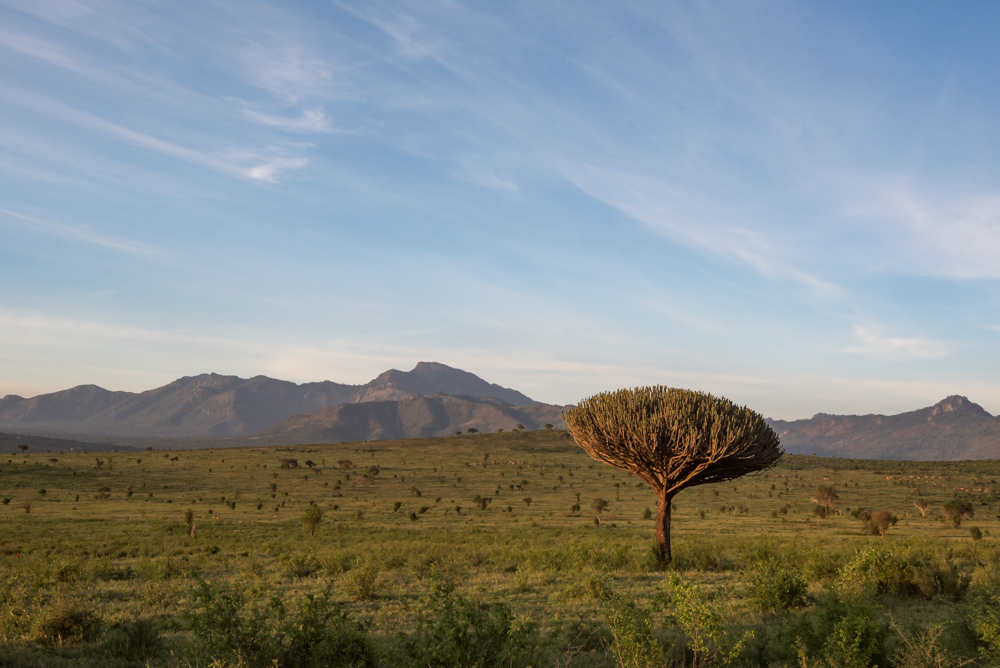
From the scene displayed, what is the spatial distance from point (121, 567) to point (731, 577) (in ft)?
58.9

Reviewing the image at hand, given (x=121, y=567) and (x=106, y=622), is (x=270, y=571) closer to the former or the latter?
(x=121, y=567)

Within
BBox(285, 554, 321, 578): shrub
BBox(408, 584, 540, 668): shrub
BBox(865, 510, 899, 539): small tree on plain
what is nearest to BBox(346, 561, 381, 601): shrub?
BBox(285, 554, 321, 578): shrub

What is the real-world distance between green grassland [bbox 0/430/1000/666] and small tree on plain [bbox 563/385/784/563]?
7.73 feet

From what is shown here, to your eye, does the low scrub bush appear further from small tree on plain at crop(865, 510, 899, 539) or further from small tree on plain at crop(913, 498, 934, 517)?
small tree on plain at crop(913, 498, 934, 517)

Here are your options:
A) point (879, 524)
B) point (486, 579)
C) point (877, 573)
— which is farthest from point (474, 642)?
point (879, 524)

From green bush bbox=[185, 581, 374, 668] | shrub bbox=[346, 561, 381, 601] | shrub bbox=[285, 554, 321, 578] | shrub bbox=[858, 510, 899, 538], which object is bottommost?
shrub bbox=[858, 510, 899, 538]

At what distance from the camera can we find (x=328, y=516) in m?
39.6

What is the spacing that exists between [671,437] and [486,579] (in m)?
5.94

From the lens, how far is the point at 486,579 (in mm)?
15531

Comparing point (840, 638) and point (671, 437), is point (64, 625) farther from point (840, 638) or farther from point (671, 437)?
point (671, 437)

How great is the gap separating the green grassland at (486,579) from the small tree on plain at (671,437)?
7.73 ft

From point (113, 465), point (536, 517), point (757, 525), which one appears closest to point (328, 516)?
point (536, 517)

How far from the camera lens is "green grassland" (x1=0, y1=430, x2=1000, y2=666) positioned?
7301 mm

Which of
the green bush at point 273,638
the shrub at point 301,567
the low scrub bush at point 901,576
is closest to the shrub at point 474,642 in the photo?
the green bush at point 273,638
